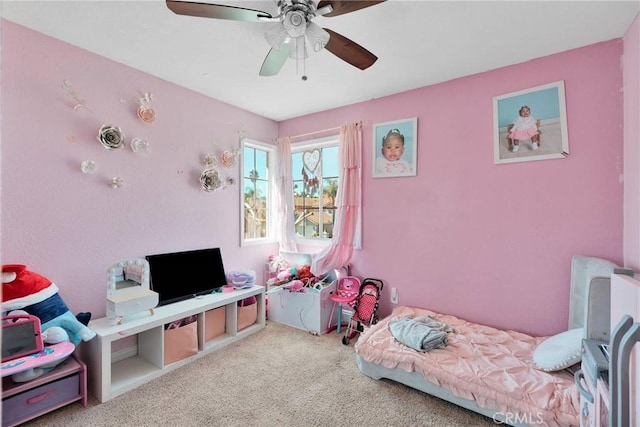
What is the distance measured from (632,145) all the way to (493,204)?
2.88ft

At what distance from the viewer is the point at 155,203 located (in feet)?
8.50

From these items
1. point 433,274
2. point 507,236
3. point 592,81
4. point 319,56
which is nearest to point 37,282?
point 319,56

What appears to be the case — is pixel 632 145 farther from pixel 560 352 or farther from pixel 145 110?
pixel 145 110

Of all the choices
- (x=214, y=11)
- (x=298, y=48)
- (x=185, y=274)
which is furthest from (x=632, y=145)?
(x=185, y=274)

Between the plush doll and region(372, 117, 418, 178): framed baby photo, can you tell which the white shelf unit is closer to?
the plush doll

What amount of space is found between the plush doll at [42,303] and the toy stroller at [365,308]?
214 centimetres

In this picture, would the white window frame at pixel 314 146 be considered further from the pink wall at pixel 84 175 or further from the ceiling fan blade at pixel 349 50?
the ceiling fan blade at pixel 349 50

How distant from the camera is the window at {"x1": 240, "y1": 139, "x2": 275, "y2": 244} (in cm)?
353

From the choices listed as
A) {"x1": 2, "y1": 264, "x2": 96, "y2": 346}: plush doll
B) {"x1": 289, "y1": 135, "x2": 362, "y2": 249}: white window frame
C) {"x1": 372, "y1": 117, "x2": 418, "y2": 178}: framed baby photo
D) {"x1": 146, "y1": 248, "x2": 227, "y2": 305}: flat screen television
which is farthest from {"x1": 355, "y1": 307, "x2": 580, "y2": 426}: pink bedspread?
{"x1": 2, "y1": 264, "x2": 96, "y2": 346}: plush doll

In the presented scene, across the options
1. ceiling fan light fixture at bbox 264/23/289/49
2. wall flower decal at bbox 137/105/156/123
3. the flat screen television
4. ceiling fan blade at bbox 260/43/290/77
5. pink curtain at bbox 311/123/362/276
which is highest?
ceiling fan blade at bbox 260/43/290/77

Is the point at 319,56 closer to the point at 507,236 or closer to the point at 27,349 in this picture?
the point at 507,236

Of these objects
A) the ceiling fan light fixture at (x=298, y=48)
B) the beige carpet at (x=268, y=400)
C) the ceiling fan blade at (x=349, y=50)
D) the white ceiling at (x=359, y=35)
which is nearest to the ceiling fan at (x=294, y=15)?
the ceiling fan blade at (x=349, y=50)

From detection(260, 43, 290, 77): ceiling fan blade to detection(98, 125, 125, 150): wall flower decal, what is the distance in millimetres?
1307

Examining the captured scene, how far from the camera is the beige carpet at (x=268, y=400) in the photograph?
1.74 m
